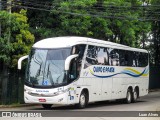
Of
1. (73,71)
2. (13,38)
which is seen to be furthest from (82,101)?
(13,38)

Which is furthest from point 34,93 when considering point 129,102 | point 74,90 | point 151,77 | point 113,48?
point 151,77

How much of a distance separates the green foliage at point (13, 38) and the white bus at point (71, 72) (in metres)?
2.93

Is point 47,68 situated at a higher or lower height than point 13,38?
lower

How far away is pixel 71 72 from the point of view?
2002cm

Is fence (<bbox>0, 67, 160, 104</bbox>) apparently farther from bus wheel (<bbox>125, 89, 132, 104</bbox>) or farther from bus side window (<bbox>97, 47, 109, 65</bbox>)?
bus wheel (<bbox>125, 89, 132, 104</bbox>)

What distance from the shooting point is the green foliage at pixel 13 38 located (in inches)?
933

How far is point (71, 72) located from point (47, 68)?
1.19 m

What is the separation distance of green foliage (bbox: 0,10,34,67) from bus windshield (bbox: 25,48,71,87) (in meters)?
3.67

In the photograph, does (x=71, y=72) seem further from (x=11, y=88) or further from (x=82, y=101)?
(x=11, y=88)

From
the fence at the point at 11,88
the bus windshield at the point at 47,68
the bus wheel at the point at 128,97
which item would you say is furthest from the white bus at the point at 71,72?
the fence at the point at 11,88

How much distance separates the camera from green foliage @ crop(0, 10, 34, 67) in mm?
23697

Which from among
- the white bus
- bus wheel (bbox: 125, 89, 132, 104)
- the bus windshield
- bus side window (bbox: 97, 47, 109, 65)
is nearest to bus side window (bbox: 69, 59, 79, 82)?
the white bus

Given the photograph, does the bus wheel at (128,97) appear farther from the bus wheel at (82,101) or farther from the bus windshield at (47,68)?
the bus windshield at (47,68)

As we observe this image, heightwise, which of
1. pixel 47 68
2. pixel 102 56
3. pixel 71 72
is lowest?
pixel 71 72
